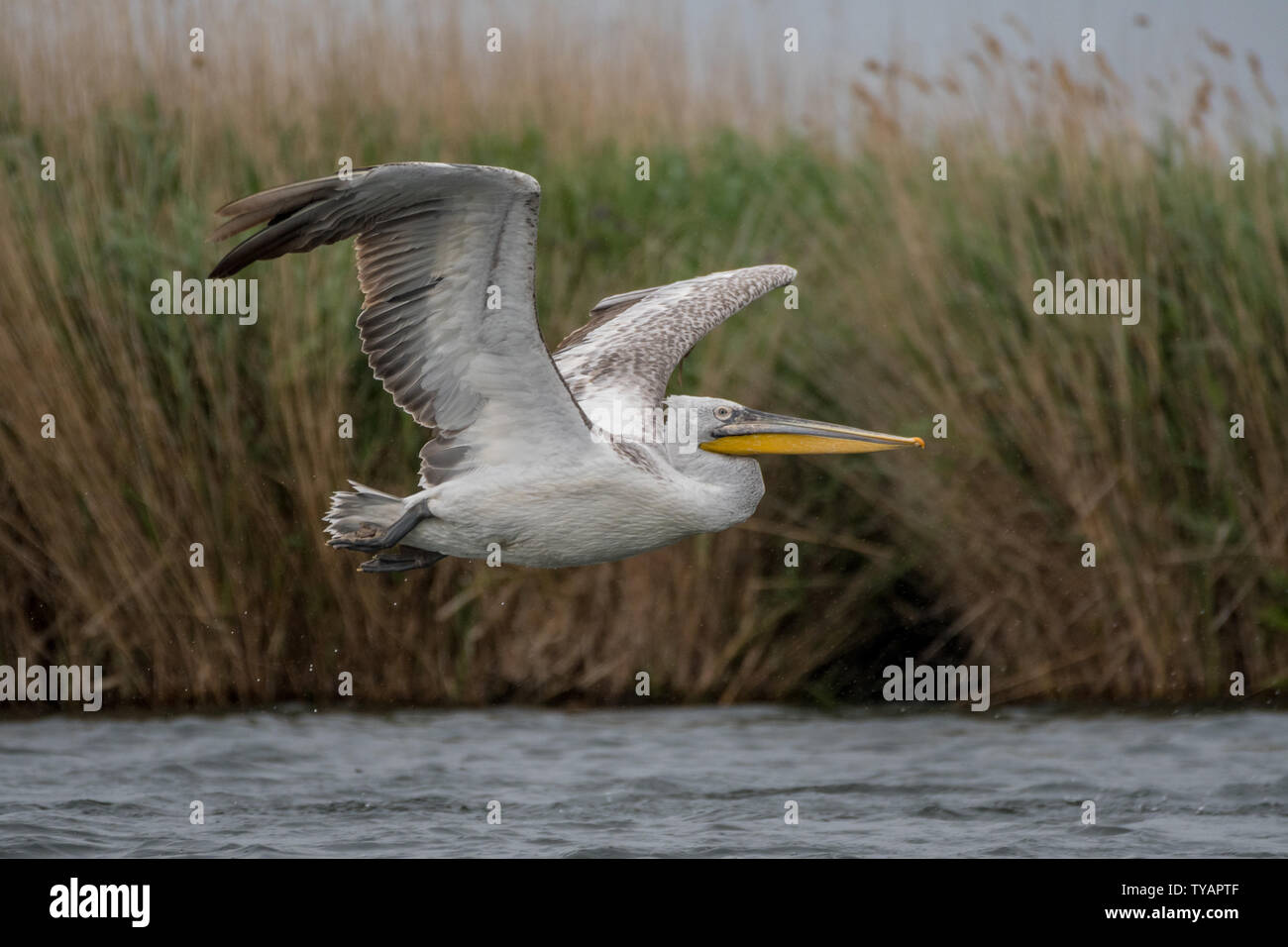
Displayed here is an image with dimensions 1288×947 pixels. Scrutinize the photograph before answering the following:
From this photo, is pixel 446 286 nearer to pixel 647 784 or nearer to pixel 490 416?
pixel 490 416

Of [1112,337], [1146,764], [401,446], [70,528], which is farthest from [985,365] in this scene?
[70,528]

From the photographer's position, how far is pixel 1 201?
10.5m

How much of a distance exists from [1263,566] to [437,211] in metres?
5.60

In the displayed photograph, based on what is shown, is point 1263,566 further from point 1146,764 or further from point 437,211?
point 437,211

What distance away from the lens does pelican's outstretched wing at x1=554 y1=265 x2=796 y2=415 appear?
27.4 feet

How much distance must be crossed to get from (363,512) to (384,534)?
0.17 meters

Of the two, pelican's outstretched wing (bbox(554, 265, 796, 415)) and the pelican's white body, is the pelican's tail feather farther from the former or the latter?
pelican's outstretched wing (bbox(554, 265, 796, 415))

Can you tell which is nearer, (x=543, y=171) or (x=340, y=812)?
(x=340, y=812)

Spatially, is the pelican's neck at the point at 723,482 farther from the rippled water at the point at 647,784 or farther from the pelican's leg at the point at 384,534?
the rippled water at the point at 647,784

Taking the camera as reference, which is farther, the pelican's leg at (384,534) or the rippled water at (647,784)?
the rippled water at (647,784)

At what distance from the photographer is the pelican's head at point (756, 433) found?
7.70 m

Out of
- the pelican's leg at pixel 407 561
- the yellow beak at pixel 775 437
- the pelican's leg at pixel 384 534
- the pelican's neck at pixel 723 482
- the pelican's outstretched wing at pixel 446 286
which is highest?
the pelican's outstretched wing at pixel 446 286

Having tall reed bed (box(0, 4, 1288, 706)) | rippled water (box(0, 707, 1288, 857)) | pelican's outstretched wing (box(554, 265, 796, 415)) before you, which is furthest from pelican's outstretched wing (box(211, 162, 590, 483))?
tall reed bed (box(0, 4, 1288, 706))

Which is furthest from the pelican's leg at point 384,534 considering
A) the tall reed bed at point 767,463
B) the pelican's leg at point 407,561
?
the tall reed bed at point 767,463
